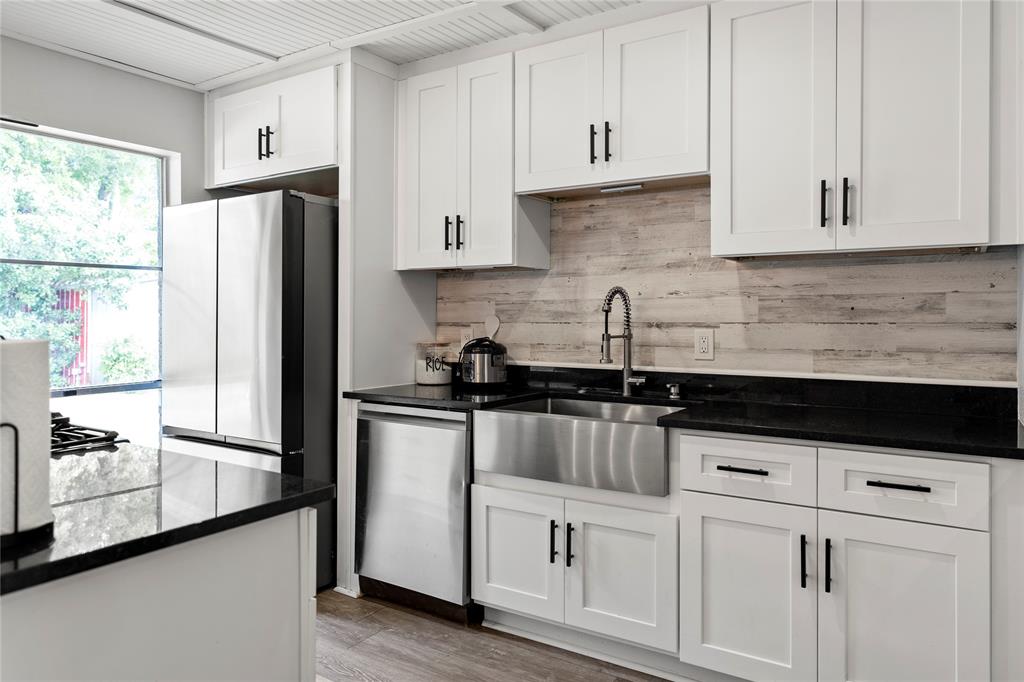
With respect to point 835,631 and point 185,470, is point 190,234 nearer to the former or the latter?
point 185,470

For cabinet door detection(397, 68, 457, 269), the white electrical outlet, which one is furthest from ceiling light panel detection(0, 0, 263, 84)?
the white electrical outlet

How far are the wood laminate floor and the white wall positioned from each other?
7.74ft

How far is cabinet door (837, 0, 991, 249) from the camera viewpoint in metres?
2.11

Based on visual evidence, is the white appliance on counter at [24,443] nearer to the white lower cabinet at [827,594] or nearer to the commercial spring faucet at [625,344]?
the white lower cabinet at [827,594]

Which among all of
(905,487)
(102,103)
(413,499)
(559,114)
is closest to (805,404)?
(905,487)

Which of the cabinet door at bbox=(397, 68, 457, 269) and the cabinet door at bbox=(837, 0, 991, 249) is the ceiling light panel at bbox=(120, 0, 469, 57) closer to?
the cabinet door at bbox=(397, 68, 457, 269)

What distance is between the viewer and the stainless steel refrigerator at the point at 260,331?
3.06 m

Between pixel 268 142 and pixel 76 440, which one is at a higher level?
pixel 268 142

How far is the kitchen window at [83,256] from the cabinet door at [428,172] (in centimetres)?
139

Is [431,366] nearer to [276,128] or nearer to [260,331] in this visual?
[260,331]

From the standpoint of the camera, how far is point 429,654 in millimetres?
2617

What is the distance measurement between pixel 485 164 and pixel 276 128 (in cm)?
113

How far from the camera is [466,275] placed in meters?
3.60

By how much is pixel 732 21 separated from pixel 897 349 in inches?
52.1
